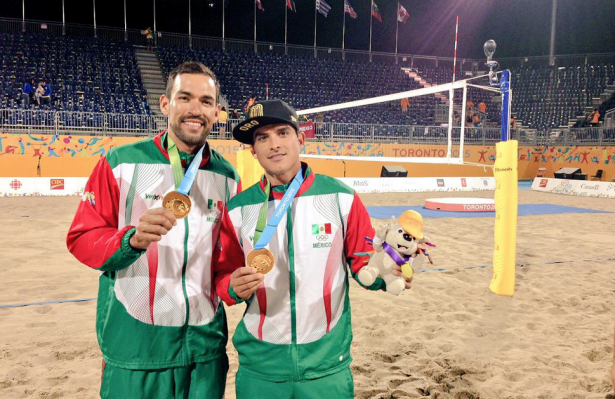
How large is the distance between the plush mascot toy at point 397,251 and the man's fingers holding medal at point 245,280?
0.43m

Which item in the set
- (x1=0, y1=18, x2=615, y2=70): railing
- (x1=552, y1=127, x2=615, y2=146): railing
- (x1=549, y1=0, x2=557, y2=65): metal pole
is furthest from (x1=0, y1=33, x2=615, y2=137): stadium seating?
(x1=552, y1=127, x2=615, y2=146): railing

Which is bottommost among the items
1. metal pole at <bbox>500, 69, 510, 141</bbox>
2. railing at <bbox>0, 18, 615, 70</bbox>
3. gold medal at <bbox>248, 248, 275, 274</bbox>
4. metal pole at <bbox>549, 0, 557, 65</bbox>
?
gold medal at <bbox>248, 248, 275, 274</bbox>

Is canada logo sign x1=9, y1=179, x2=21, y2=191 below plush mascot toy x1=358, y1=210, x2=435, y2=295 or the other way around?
below

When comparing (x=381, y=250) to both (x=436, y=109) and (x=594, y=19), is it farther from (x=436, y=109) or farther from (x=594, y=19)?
(x=594, y=19)

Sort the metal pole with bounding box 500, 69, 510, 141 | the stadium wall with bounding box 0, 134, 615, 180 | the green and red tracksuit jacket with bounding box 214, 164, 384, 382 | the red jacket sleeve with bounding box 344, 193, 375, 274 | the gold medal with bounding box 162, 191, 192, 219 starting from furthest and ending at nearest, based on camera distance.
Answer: the stadium wall with bounding box 0, 134, 615, 180 < the metal pole with bounding box 500, 69, 510, 141 < the red jacket sleeve with bounding box 344, 193, 375, 274 < the green and red tracksuit jacket with bounding box 214, 164, 384, 382 < the gold medal with bounding box 162, 191, 192, 219

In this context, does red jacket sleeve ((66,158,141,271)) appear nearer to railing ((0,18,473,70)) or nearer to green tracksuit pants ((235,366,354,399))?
green tracksuit pants ((235,366,354,399))

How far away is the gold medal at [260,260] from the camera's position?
1789mm

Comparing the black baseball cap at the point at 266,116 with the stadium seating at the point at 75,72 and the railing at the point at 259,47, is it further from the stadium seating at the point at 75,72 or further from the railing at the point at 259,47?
the railing at the point at 259,47

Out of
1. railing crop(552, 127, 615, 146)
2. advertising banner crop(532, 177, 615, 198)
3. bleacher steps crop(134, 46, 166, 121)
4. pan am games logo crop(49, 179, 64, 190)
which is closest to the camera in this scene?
pan am games logo crop(49, 179, 64, 190)

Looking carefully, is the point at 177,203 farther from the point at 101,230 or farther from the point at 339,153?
the point at 339,153

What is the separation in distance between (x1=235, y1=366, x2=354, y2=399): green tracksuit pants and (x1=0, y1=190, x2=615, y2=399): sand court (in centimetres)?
157

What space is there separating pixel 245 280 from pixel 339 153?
1945cm

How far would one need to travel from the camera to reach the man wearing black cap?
76.4 inches

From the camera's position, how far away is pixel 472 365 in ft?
Answer: 12.7
